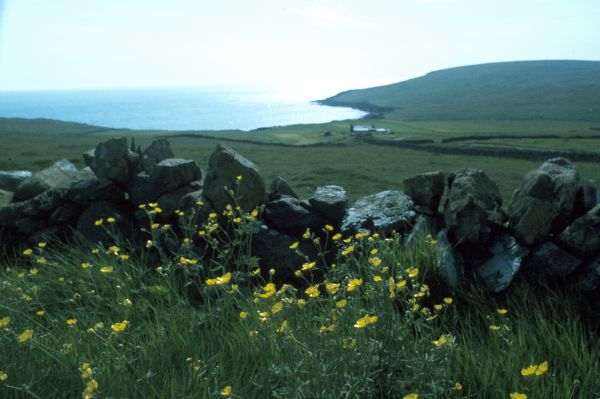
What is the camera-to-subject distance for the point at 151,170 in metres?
7.53

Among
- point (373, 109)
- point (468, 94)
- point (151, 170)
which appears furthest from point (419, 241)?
point (468, 94)

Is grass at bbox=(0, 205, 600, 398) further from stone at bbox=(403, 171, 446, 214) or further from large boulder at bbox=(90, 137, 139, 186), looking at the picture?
large boulder at bbox=(90, 137, 139, 186)

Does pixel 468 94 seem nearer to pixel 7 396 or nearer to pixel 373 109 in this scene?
pixel 373 109

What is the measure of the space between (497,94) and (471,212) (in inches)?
4094

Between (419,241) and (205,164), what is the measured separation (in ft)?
40.8

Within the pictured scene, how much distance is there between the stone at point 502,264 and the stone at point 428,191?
3.45ft

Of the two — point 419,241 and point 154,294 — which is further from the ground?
point 419,241

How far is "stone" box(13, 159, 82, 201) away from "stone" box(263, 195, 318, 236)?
337cm

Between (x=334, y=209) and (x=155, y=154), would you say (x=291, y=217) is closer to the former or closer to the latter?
(x=334, y=209)

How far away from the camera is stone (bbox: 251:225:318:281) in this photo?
21.4ft

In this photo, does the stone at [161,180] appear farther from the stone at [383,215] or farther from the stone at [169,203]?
the stone at [383,215]

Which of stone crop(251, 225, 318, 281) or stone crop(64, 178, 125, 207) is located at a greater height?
stone crop(64, 178, 125, 207)

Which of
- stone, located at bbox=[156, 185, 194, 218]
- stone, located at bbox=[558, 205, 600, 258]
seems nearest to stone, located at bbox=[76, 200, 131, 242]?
stone, located at bbox=[156, 185, 194, 218]

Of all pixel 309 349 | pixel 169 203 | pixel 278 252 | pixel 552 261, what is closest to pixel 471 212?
pixel 552 261
